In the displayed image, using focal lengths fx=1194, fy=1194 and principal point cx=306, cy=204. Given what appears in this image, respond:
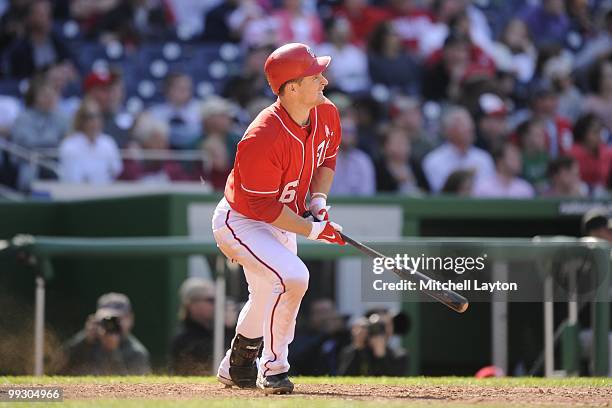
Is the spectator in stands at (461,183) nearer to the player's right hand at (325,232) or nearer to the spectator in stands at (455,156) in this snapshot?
the spectator in stands at (455,156)

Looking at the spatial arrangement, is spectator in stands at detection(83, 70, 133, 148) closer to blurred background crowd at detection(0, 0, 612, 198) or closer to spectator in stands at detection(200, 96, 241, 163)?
blurred background crowd at detection(0, 0, 612, 198)

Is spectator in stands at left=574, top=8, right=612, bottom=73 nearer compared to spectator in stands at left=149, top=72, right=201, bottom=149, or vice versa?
spectator in stands at left=149, top=72, right=201, bottom=149

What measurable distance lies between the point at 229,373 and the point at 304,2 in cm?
935

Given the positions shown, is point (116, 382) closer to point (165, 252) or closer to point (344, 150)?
point (165, 252)

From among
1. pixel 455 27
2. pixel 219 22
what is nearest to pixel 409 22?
pixel 455 27

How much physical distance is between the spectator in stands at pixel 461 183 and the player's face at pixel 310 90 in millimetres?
5978

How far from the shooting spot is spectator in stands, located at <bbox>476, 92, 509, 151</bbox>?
12.8 meters

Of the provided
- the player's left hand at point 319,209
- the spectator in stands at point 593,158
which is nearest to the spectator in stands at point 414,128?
the spectator in stands at point 593,158

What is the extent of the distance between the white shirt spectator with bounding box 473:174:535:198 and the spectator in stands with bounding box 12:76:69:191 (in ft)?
13.2

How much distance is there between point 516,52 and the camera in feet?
49.0

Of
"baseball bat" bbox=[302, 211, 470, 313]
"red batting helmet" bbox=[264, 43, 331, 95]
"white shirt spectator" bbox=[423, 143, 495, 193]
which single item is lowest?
"baseball bat" bbox=[302, 211, 470, 313]

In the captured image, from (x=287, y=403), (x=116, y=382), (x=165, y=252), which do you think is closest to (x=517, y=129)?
(x=165, y=252)

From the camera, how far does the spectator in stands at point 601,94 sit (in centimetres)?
1423
